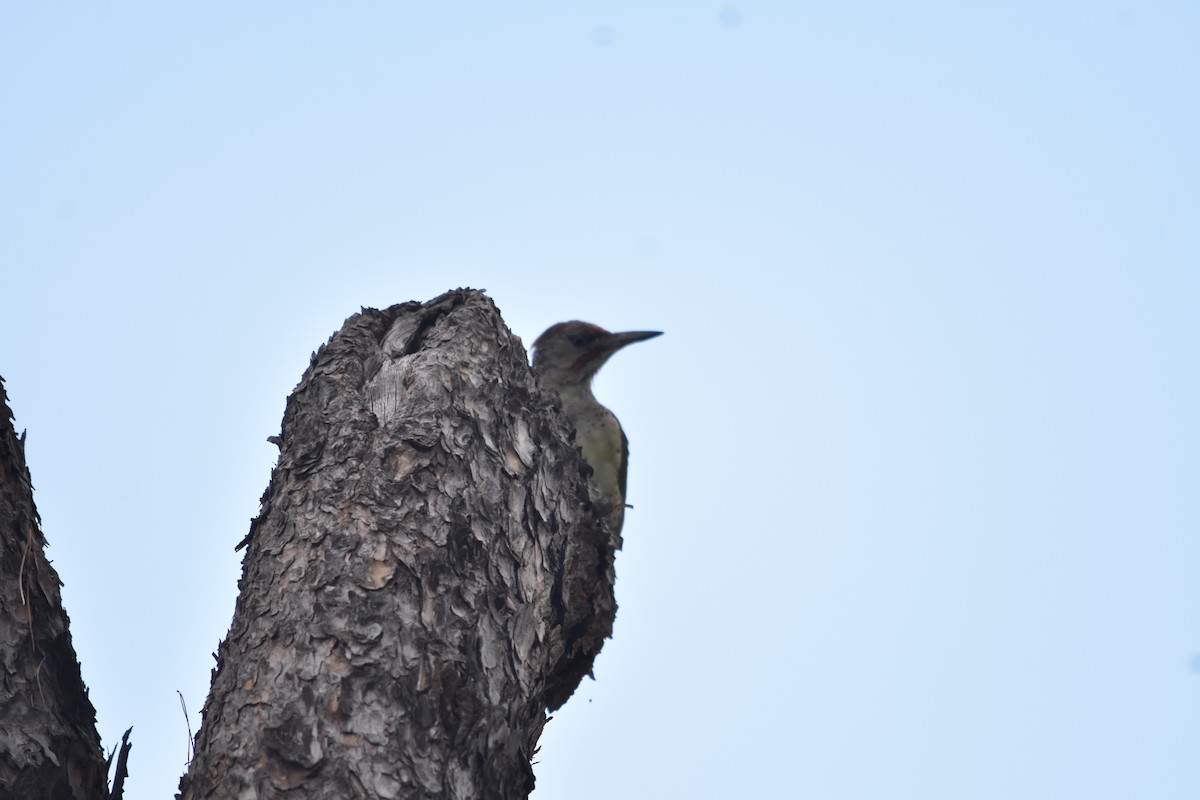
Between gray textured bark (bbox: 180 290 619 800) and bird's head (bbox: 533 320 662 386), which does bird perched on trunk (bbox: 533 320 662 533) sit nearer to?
bird's head (bbox: 533 320 662 386)

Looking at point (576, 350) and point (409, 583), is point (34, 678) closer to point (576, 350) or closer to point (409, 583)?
point (409, 583)

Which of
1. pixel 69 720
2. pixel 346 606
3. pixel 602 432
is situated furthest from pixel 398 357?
pixel 602 432

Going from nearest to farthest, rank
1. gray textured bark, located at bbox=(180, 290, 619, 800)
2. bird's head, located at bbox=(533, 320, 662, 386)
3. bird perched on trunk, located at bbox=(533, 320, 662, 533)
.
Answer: gray textured bark, located at bbox=(180, 290, 619, 800) < bird perched on trunk, located at bbox=(533, 320, 662, 533) < bird's head, located at bbox=(533, 320, 662, 386)

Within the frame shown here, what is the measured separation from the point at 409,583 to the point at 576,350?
14.6 feet

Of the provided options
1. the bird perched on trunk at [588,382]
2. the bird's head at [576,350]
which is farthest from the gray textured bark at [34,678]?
the bird's head at [576,350]

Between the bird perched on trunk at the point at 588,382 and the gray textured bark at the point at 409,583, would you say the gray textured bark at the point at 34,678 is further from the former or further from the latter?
the bird perched on trunk at the point at 588,382

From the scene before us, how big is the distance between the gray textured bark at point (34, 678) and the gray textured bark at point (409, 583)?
358 millimetres

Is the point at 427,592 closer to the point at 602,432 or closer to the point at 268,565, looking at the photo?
the point at 268,565

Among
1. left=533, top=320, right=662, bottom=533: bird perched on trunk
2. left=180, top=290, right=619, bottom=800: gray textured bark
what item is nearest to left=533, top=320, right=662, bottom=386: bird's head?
left=533, top=320, right=662, bottom=533: bird perched on trunk

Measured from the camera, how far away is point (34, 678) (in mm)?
3676

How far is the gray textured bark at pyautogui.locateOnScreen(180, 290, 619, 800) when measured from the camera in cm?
356

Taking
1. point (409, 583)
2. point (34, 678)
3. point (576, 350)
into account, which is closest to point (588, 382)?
point (576, 350)

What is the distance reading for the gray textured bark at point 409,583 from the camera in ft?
11.7

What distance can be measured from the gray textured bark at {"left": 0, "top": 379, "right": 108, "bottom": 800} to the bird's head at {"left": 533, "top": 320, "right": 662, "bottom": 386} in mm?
4536
